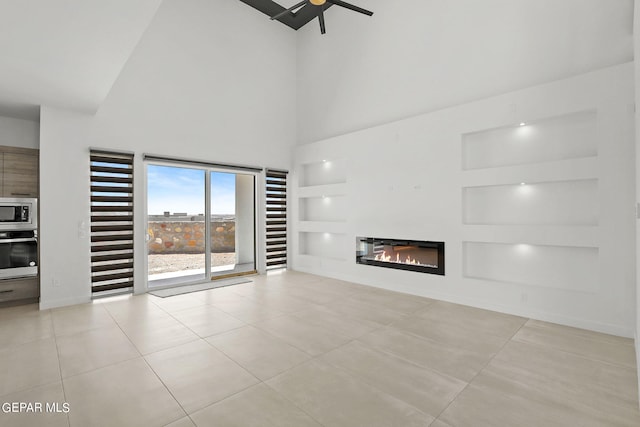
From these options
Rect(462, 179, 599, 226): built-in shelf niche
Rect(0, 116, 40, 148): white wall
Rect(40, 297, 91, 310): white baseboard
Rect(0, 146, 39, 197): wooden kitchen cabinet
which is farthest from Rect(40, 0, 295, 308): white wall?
Rect(462, 179, 599, 226): built-in shelf niche

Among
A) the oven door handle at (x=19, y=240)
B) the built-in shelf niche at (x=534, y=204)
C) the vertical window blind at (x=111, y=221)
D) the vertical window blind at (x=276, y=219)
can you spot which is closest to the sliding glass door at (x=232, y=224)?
the vertical window blind at (x=276, y=219)

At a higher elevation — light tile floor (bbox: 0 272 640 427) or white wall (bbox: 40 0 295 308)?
white wall (bbox: 40 0 295 308)

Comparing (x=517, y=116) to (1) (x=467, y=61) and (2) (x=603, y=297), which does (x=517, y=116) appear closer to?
(1) (x=467, y=61)

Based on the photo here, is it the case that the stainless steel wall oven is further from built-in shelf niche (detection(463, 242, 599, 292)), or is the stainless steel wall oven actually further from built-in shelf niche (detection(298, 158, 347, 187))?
built-in shelf niche (detection(463, 242, 599, 292))

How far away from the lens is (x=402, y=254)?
5.43 metres

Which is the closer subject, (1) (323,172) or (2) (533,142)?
(2) (533,142)

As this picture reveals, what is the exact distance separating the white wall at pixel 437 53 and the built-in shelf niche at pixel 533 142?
1.94 ft

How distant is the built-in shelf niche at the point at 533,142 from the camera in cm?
382

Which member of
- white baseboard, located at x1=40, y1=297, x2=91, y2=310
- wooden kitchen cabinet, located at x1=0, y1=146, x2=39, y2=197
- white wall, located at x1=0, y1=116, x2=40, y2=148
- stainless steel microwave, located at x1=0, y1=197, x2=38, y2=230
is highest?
white wall, located at x1=0, y1=116, x2=40, y2=148

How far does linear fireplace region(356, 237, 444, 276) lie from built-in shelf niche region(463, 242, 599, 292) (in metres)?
0.44

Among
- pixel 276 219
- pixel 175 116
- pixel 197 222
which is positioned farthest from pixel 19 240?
pixel 276 219

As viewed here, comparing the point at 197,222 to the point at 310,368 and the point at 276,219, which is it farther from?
the point at 310,368

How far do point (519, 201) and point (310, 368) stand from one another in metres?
3.56

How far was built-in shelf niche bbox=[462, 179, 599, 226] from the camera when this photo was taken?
150 inches
